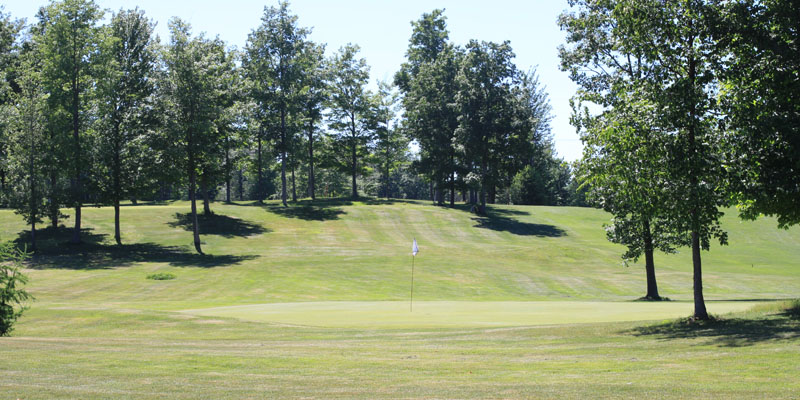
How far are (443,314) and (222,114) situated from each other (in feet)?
117

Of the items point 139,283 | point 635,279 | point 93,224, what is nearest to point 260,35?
point 93,224

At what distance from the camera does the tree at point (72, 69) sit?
51.4 metres

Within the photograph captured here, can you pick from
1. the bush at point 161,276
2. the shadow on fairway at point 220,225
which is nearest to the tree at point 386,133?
the shadow on fairway at point 220,225

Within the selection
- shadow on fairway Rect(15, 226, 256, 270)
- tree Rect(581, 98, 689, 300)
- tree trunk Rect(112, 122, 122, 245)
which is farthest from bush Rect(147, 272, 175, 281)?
tree Rect(581, 98, 689, 300)

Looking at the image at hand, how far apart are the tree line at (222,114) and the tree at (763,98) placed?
923cm

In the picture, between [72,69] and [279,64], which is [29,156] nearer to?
[72,69]

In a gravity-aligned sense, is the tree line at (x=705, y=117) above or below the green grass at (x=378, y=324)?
above

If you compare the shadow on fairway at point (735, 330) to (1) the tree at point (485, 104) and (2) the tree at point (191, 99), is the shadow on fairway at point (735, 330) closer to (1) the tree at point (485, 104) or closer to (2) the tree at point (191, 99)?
(2) the tree at point (191, 99)

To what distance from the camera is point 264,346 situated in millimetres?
16016

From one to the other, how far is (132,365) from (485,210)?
67.7 m

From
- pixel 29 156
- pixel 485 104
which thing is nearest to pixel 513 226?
pixel 485 104

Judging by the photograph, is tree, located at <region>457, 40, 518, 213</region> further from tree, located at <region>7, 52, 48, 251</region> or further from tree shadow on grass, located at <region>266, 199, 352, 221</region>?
tree, located at <region>7, 52, 48, 251</region>

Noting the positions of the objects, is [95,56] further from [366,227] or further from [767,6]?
[767,6]

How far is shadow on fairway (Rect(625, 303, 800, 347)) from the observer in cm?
1517
